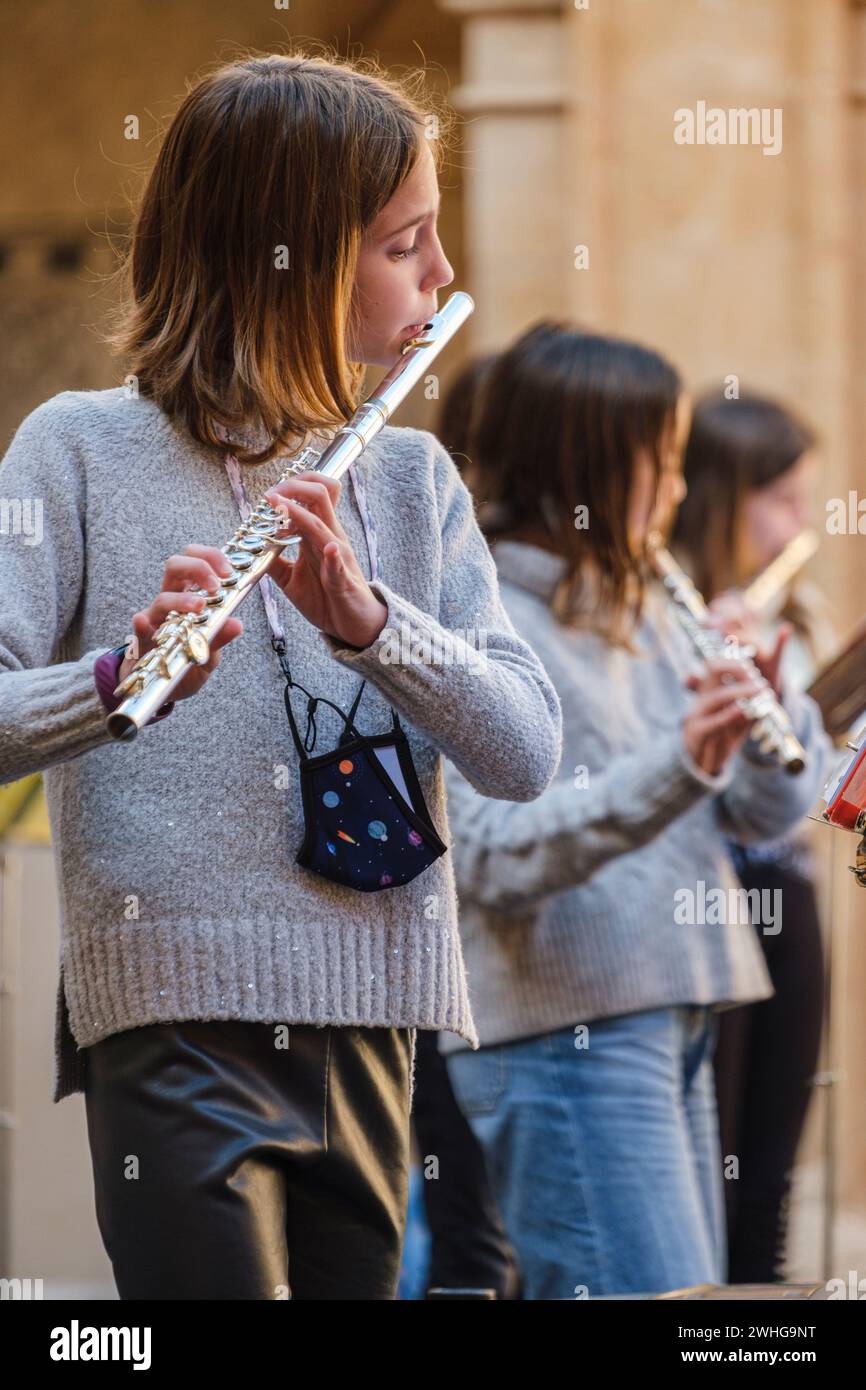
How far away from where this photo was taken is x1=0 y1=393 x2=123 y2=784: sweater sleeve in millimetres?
1606

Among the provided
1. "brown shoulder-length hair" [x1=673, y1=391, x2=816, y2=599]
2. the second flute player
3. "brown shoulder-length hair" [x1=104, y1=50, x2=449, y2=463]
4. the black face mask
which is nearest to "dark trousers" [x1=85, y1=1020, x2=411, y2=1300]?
the second flute player

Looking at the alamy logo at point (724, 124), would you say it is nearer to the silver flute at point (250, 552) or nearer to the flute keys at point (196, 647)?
the silver flute at point (250, 552)

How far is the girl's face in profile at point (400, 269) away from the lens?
183cm

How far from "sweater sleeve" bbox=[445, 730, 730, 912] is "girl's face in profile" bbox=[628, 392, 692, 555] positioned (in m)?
0.37

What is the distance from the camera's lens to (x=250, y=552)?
1.63 m

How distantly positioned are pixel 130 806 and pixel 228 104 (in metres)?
0.64

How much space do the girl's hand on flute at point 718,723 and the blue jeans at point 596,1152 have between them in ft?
1.18

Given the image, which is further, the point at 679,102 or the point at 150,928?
the point at 679,102

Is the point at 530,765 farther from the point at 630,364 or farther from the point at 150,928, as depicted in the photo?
the point at 630,364

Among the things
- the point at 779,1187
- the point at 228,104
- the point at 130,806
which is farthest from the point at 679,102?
the point at 130,806

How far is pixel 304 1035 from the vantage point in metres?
1.70

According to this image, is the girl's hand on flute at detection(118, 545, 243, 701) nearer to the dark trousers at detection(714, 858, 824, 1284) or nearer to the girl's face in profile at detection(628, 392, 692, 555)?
the girl's face in profile at detection(628, 392, 692, 555)

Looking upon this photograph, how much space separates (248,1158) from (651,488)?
60.3 inches
